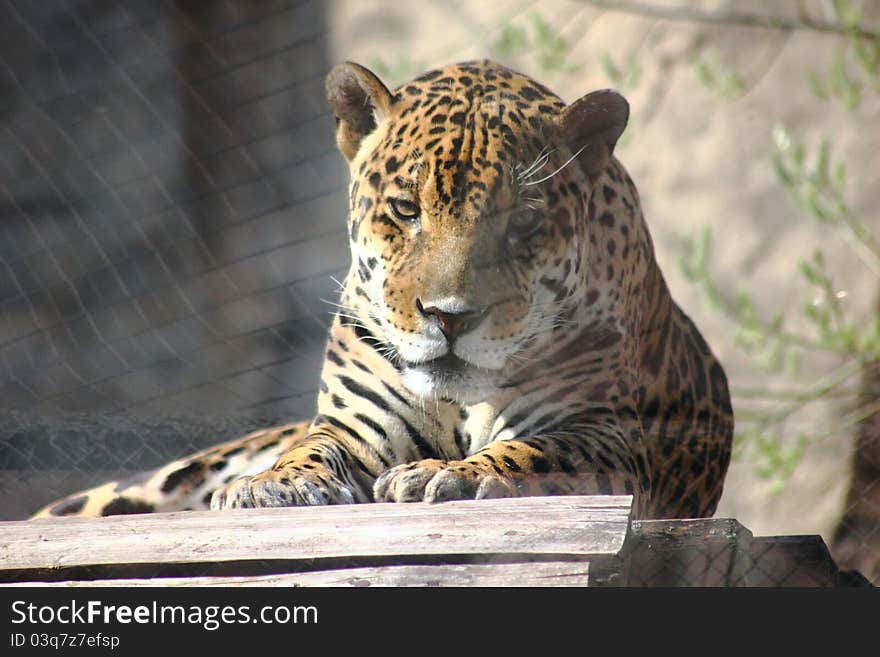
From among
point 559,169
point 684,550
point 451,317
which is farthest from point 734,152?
point 684,550

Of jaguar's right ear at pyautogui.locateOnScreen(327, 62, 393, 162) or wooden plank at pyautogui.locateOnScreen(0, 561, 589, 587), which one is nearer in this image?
wooden plank at pyautogui.locateOnScreen(0, 561, 589, 587)

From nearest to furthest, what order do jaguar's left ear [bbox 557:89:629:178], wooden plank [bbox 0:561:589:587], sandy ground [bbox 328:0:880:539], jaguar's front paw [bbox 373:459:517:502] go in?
wooden plank [bbox 0:561:589:587] < jaguar's front paw [bbox 373:459:517:502] < jaguar's left ear [bbox 557:89:629:178] < sandy ground [bbox 328:0:880:539]

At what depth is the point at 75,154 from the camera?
5527mm

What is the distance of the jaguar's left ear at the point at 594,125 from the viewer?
3.17 metres

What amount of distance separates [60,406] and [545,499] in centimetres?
309

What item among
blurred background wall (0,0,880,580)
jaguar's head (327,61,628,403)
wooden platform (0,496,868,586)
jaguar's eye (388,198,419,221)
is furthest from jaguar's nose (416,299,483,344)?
blurred background wall (0,0,880,580)

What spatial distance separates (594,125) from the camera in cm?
321

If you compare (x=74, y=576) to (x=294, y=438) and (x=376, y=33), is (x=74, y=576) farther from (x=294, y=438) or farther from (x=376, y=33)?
(x=376, y=33)

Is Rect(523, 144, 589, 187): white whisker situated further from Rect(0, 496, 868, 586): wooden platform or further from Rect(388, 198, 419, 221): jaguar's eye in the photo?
Rect(0, 496, 868, 586): wooden platform

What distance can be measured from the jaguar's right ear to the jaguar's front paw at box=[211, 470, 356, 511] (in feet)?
2.97

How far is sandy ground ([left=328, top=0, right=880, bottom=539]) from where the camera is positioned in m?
4.46
